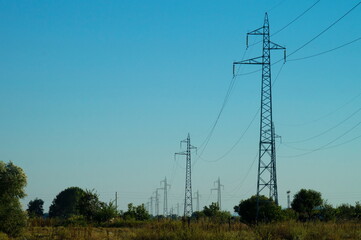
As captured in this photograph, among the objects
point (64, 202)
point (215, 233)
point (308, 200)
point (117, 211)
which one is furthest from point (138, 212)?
point (64, 202)

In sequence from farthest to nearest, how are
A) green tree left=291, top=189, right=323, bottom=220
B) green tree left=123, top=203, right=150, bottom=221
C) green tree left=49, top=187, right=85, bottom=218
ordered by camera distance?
green tree left=49, top=187, right=85, bottom=218 → green tree left=291, top=189, right=323, bottom=220 → green tree left=123, top=203, right=150, bottom=221

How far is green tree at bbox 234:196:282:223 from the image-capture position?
48875 mm

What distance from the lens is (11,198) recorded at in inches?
1309

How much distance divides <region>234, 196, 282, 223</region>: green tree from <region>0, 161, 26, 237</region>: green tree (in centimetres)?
2185

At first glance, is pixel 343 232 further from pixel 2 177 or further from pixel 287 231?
pixel 2 177

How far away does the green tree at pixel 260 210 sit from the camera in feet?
160

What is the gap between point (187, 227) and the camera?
83.4 feet

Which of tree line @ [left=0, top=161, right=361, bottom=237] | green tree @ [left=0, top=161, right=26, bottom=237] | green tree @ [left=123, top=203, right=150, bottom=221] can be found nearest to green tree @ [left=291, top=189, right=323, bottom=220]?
tree line @ [left=0, top=161, right=361, bottom=237]

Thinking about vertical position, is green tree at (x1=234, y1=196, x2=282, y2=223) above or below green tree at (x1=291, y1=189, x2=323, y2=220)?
below

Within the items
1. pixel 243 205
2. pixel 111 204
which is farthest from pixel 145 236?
pixel 243 205

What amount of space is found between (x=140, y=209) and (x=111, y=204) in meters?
7.13

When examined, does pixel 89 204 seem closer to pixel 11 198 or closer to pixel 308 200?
pixel 11 198

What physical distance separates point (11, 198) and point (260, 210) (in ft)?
85.9

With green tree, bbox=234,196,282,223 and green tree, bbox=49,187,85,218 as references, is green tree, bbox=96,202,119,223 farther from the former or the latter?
green tree, bbox=49,187,85,218
